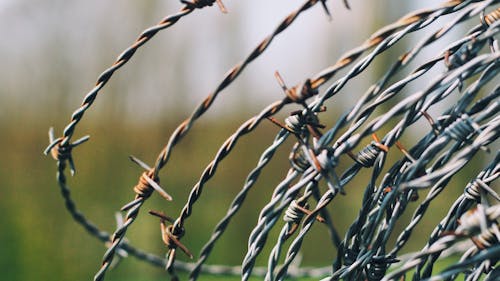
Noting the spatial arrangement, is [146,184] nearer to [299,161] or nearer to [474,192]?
[299,161]

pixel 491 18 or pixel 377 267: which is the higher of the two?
pixel 491 18

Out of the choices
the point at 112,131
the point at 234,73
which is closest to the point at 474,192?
the point at 234,73

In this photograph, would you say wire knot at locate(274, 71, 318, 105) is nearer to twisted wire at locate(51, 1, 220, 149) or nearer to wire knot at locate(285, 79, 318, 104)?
wire knot at locate(285, 79, 318, 104)

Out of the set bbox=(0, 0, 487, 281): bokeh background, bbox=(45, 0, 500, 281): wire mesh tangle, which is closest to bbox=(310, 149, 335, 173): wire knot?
bbox=(45, 0, 500, 281): wire mesh tangle

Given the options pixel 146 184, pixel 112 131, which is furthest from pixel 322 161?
pixel 112 131

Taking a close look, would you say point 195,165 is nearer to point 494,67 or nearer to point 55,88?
point 55,88

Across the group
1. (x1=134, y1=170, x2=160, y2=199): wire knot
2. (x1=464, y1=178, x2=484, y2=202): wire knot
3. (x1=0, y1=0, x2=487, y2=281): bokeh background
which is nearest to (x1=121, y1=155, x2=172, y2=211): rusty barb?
(x1=134, y1=170, x2=160, y2=199): wire knot

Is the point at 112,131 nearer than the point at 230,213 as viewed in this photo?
No

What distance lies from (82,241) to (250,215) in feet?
3.81

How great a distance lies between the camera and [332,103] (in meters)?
3.78

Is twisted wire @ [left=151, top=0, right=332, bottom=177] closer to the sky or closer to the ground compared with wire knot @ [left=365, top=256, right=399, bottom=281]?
closer to the sky

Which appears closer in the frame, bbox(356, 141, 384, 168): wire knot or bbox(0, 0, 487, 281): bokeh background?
bbox(356, 141, 384, 168): wire knot

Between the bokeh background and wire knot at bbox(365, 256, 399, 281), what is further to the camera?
the bokeh background

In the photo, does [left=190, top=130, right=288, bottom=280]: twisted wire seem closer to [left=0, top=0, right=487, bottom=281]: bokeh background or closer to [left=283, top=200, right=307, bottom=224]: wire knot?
[left=283, top=200, right=307, bottom=224]: wire knot
